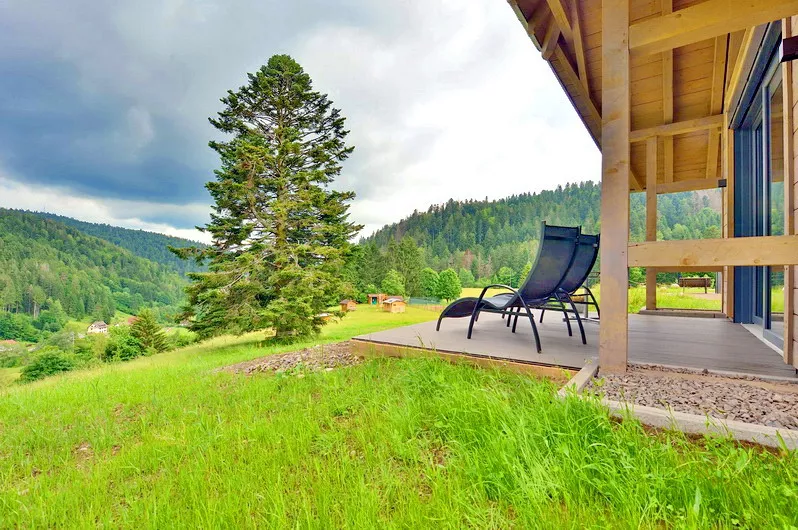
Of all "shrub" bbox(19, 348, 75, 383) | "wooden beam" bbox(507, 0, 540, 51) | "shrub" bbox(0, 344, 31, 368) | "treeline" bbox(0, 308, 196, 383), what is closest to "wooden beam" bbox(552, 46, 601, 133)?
"wooden beam" bbox(507, 0, 540, 51)

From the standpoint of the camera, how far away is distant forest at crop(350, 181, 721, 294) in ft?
97.1

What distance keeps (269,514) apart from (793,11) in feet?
10.4

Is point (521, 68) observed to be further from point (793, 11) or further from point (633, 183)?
point (793, 11)

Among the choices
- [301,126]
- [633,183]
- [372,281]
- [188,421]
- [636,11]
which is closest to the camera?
[188,421]

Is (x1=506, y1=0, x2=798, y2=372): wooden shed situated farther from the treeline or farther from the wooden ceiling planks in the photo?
the treeline

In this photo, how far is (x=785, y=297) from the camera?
6.97 ft

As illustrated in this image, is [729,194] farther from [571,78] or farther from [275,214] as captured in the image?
[275,214]

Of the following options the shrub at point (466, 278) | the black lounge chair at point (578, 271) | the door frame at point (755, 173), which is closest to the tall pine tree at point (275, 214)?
the black lounge chair at point (578, 271)

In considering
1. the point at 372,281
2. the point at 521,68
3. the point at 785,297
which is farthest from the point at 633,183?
the point at 372,281

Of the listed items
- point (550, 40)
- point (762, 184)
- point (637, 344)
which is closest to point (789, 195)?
point (637, 344)

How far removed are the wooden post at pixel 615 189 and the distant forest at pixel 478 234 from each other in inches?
920

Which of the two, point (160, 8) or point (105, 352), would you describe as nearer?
point (160, 8)

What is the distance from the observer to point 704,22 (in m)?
1.80

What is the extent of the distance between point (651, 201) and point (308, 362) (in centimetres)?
525
